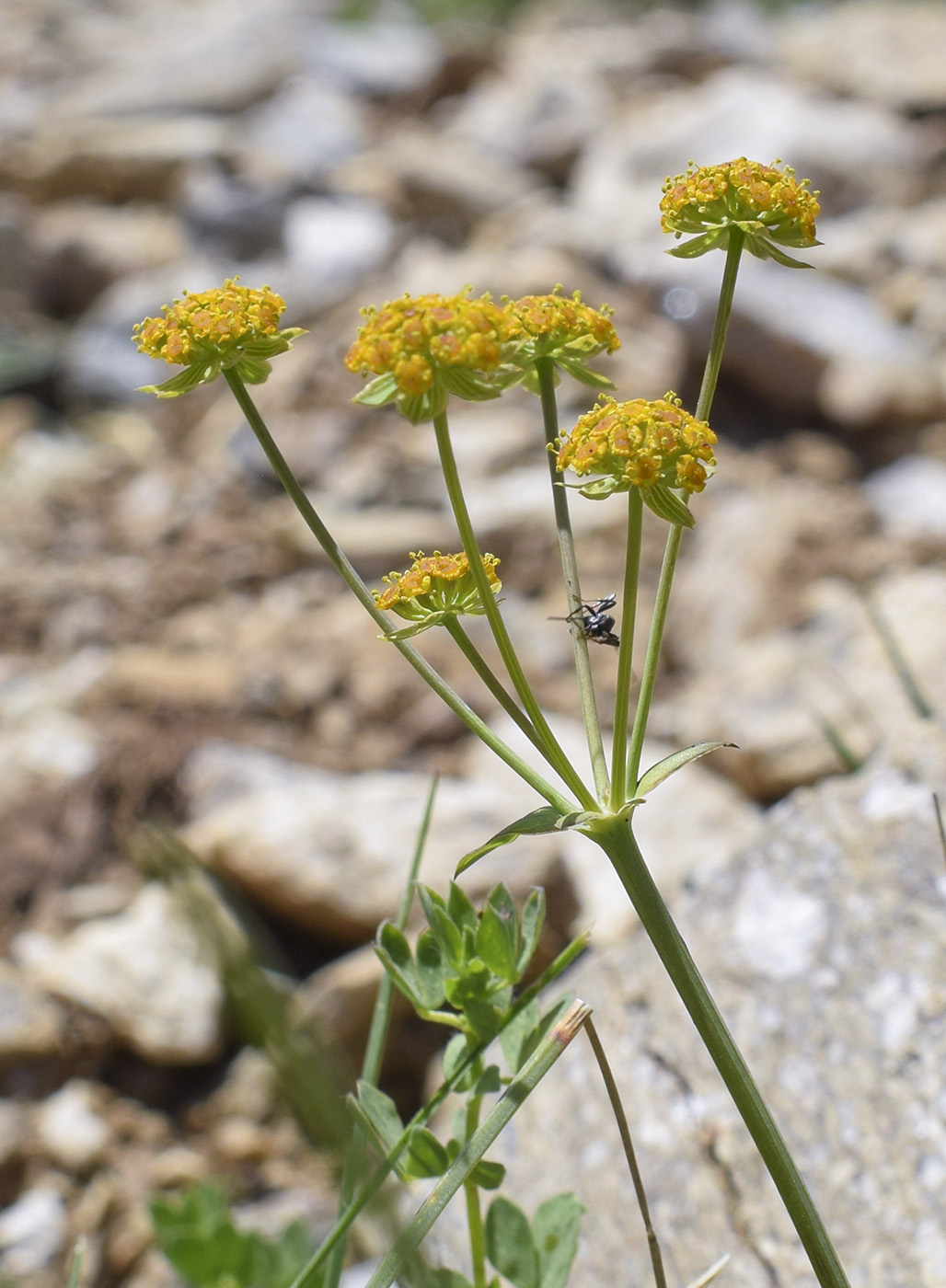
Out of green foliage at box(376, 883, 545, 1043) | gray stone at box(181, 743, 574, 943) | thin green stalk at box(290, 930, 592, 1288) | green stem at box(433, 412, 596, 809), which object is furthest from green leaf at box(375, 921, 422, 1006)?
gray stone at box(181, 743, 574, 943)

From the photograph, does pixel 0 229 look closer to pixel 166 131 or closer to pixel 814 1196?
pixel 166 131

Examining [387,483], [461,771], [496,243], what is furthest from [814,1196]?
[496,243]

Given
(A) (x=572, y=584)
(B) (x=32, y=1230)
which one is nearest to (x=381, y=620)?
(A) (x=572, y=584)

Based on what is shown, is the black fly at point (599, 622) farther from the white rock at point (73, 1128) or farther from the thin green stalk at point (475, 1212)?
the white rock at point (73, 1128)

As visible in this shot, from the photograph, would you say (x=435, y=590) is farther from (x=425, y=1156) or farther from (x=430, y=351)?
(x=425, y=1156)

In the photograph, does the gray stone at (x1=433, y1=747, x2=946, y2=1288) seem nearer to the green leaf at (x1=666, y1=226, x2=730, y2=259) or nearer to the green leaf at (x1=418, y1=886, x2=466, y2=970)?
the green leaf at (x1=418, y1=886, x2=466, y2=970)
